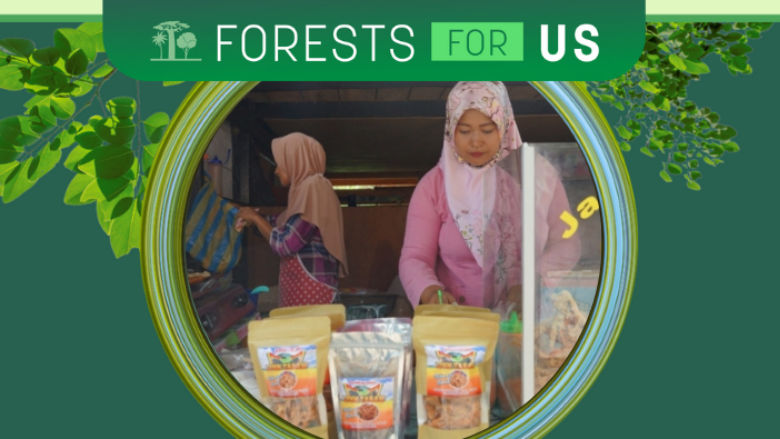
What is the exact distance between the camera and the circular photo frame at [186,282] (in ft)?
6.08

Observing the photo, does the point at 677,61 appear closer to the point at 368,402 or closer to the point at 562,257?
the point at 562,257

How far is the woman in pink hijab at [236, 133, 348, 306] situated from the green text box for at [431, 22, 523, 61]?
0.52 meters

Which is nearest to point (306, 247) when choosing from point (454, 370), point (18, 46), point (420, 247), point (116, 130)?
point (420, 247)

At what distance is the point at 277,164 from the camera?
6.82ft

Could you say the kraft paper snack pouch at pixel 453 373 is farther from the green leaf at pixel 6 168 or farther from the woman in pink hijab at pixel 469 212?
the green leaf at pixel 6 168

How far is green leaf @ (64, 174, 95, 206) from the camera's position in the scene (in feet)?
7.43

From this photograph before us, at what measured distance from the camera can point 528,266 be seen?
1897 millimetres

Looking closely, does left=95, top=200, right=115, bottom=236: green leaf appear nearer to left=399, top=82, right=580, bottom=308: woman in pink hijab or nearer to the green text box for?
left=399, top=82, right=580, bottom=308: woman in pink hijab

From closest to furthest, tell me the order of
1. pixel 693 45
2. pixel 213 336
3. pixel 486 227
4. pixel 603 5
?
pixel 603 5 → pixel 213 336 → pixel 486 227 → pixel 693 45

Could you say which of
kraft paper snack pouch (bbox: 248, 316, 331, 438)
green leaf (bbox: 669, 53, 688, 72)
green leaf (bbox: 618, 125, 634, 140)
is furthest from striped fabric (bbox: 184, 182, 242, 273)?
green leaf (bbox: 618, 125, 634, 140)

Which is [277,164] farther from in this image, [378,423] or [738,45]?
[738,45]

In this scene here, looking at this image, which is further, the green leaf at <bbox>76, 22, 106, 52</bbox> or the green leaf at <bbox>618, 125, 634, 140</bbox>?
the green leaf at <bbox>618, 125, 634, 140</bbox>

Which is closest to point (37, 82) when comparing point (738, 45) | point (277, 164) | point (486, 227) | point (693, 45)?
point (277, 164)

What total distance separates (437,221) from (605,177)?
0.52 metres
